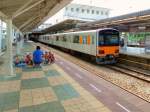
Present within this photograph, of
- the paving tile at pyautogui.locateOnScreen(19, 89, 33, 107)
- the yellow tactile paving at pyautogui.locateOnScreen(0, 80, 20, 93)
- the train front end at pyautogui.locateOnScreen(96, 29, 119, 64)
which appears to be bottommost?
the paving tile at pyautogui.locateOnScreen(19, 89, 33, 107)

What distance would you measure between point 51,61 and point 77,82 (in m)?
5.71

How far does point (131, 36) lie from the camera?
80.7 ft

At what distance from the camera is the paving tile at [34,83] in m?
7.46

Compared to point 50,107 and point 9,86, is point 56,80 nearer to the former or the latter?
point 9,86

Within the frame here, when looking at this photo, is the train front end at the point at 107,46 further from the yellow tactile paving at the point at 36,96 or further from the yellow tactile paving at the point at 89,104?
the yellow tactile paving at the point at 36,96

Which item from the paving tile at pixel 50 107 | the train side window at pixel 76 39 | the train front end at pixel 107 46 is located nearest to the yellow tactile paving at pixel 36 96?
the paving tile at pixel 50 107

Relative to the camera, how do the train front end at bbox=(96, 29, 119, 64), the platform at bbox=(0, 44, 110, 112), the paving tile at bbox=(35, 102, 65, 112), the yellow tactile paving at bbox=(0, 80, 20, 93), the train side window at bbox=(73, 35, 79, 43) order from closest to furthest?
the paving tile at bbox=(35, 102, 65, 112)
the platform at bbox=(0, 44, 110, 112)
the yellow tactile paving at bbox=(0, 80, 20, 93)
the train front end at bbox=(96, 29, 119, 64)
the train side window at bbox=(73, 35, 79, 43)

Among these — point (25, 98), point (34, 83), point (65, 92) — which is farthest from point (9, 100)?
point (34, 83)

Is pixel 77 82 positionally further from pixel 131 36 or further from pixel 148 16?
pixel 131 36

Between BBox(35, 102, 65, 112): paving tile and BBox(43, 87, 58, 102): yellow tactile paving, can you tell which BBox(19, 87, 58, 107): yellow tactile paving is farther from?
BBox(35, 102, 65, 112): paving tile

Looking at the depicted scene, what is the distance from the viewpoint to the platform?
5.38m

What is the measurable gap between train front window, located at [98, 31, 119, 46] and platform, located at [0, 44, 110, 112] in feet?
19.0

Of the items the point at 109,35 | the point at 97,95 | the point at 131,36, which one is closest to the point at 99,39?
the point at 109,35

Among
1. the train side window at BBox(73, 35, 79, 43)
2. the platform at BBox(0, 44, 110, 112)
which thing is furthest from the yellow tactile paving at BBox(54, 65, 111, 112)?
the train side window at BBox(73, 35, 79, 43)
